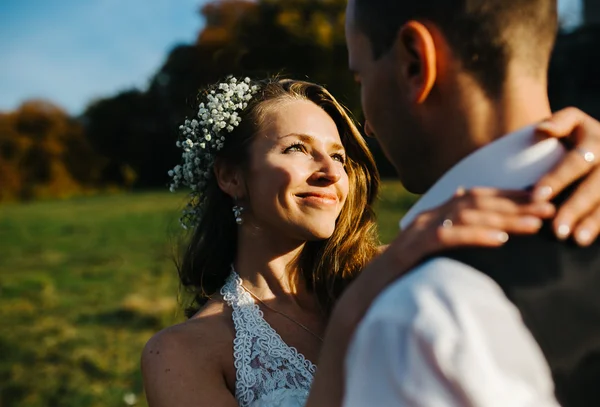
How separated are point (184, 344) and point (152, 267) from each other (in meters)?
9.57

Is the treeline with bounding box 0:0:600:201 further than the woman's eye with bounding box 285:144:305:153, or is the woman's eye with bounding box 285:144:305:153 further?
the treeline with bounding box 0:0:600:201

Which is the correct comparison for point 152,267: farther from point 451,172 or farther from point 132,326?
point 451,172

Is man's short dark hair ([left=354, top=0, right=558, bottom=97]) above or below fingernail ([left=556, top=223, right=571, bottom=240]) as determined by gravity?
above

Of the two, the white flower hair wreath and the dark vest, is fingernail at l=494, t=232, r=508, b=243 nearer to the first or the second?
the dark vest

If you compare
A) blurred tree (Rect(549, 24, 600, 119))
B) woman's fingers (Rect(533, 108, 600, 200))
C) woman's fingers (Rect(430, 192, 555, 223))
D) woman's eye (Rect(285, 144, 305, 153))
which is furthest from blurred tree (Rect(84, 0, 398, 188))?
woman's fingers (Rect(430, 192, 555, 223))

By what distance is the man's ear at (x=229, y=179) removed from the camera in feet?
11.5

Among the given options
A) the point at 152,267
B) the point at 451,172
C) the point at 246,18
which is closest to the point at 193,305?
the point at 451,172

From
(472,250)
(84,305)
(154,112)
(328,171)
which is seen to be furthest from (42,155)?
(472,250)

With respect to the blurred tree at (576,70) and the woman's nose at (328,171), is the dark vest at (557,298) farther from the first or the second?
the blurred tree at (576,70)

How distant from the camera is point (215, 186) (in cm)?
370

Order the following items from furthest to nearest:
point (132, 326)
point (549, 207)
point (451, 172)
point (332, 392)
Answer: point (132, 326), point (332, 392), point (451, 172), point (549, 207)

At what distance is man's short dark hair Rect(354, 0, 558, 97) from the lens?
152 cm

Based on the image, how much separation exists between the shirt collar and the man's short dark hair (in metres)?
0.12

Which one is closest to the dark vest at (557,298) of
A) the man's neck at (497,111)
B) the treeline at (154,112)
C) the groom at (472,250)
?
the groom at (472,250)
